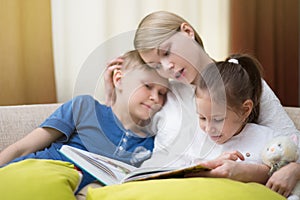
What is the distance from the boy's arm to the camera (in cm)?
157

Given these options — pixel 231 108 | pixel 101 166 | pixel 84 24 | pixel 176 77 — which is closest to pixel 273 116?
pixel 231 108

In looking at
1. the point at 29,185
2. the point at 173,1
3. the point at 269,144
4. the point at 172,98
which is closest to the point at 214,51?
the point at 173,1

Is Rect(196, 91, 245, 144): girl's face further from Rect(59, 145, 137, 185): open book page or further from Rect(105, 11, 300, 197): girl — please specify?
Rect(59, 145, 137, 185): open book page

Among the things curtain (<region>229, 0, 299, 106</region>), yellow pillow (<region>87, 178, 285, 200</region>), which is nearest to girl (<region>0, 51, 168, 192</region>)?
yellow pillow (<region>87, 178, 285, 200</region>)

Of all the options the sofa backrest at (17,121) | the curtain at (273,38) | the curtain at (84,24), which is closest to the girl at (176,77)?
the sofa backrest at (17,121)

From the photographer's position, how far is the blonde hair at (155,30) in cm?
144

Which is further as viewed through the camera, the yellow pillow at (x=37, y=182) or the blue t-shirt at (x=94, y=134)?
the blue t-shirt at (x=94, y=134)

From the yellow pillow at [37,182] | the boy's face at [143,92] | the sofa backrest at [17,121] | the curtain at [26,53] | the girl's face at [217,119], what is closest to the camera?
the yellow pillow at [37,182]

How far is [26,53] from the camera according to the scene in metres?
2.20

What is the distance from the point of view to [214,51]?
8.87ft

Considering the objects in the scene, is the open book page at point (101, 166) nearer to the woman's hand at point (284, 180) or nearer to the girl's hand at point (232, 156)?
the girl's hand at point (232, 156)

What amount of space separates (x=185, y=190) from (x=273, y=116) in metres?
0.59

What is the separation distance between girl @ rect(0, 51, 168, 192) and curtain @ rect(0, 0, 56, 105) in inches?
22.7

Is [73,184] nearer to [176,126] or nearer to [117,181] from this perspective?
[117,181]
